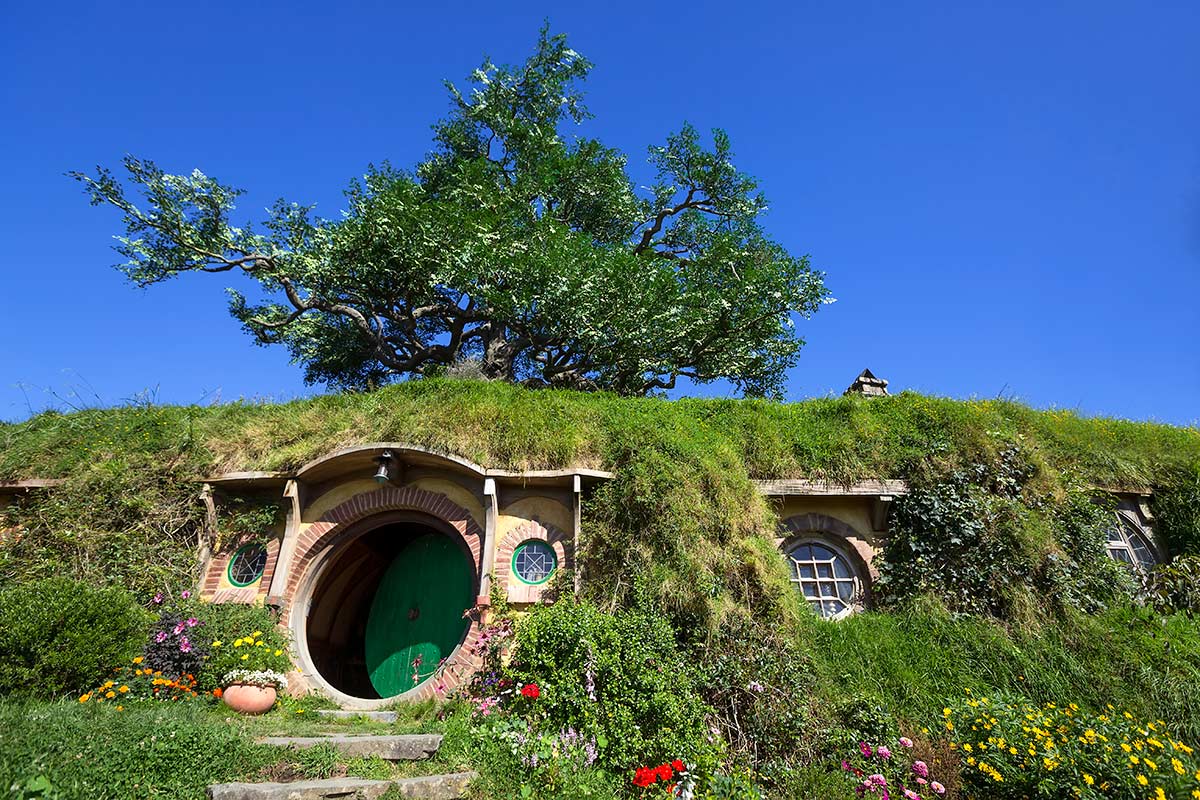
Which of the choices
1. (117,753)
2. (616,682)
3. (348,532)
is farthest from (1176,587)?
(117,753)

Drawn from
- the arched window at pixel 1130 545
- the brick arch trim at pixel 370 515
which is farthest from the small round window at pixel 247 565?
the arched window at pixel 1130 545

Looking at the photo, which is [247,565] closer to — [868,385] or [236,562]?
[236,562]

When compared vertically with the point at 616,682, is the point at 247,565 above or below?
above

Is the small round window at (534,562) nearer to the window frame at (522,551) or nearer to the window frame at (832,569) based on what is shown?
the window frame at (522,551)

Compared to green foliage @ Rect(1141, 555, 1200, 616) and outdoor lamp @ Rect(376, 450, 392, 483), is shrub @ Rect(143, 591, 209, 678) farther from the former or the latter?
green foliage @ Rect(1141, 555, 1200, 616)

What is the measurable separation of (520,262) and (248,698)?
28.2 ft

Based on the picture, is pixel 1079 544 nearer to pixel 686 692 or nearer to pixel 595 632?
pixel 686 692

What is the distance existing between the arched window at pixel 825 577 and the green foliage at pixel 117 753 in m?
6.53

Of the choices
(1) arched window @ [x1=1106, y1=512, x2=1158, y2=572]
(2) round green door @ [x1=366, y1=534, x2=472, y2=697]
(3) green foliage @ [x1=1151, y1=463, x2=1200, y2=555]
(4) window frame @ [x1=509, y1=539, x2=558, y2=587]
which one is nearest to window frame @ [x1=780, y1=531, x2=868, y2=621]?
(4) window frame @ [x1=509, y1=539, x2=558, y2=587]

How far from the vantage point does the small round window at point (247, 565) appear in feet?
25.3

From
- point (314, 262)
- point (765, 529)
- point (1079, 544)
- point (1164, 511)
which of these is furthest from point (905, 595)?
point (314, 262)

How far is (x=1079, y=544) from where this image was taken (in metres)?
7.84

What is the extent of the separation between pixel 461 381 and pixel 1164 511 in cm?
1122

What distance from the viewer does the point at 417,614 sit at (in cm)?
818
